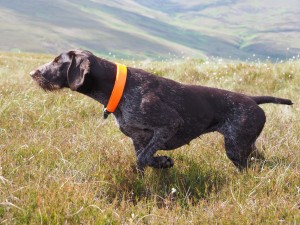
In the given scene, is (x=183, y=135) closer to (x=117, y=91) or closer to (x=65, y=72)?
(x=117, y=91)

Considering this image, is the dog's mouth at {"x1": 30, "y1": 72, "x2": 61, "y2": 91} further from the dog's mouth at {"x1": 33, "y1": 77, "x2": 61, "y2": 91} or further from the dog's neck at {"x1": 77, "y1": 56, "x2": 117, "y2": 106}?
the dog's neck at {"x1": 77, "y1": 56, "x2": 117, "y2": 106}

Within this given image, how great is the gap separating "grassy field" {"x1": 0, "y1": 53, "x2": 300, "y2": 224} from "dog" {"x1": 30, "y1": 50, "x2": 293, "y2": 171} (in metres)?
0.33

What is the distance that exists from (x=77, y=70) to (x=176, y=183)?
1867 millimetres

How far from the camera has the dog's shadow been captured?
4.78 metres

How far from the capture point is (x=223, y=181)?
5145 mm

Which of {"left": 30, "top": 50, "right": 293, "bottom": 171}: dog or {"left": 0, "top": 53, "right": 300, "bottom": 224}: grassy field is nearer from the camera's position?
{"left": 0, "top": 53, "right": 300, "bottom": 224}: grassy field

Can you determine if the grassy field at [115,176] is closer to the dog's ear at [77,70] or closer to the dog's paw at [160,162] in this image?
the dog's paw at [160,162]

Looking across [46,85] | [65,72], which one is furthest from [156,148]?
[46,85]

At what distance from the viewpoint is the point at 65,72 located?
5.49 meters

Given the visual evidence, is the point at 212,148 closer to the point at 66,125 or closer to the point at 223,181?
the point at 223,181

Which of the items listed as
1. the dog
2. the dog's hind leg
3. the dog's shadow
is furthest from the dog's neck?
the dog's hind leg

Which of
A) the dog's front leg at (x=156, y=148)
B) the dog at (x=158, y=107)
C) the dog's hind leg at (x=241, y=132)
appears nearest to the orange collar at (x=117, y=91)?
the dog at (x=158, y=107)

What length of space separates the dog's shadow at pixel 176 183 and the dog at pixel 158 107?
6.5 inches

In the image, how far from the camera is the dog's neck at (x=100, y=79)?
17.2ft
